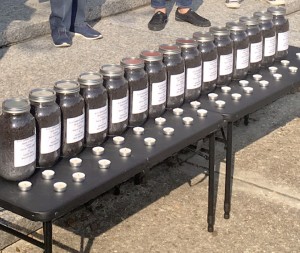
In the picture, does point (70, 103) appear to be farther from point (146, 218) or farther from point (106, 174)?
point (146, 218)

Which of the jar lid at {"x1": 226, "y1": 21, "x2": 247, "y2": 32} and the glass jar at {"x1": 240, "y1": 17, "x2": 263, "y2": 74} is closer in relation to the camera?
the jar lid at {"x1": 226, "y1": 21, "x2": 247, "y2": 32}

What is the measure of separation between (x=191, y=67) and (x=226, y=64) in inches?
13.1

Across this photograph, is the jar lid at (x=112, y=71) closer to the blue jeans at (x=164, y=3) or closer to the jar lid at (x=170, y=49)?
the jar lid at (x=170, y=49)

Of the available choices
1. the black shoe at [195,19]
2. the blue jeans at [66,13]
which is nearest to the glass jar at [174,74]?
the blue jeans at [66,13]

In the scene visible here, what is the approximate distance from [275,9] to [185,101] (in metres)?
1.07

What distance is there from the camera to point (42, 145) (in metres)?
2.97

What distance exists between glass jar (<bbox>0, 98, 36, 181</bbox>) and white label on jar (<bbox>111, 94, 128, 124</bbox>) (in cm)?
47

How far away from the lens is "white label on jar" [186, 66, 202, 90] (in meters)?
3.71

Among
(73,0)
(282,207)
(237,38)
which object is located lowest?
(282,207)

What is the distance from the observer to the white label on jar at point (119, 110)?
3273 mm

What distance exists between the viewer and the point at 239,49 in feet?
13.3

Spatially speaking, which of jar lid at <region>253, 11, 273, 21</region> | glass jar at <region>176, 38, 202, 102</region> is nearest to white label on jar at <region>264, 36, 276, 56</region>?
jar lid at <region>253, 11, 273, 21</region>

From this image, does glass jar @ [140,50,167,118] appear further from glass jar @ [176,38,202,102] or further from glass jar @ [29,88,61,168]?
glass jar @ [29,88,61,168]

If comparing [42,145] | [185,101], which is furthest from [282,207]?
[42,145]
